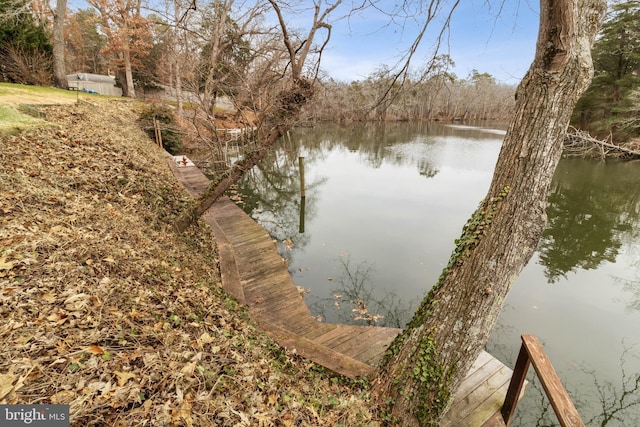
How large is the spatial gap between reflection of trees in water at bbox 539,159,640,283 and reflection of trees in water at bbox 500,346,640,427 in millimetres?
2846

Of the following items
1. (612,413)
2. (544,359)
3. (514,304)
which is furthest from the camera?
(514,304)

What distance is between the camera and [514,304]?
5887 millimetres

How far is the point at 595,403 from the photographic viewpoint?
13.3 ft

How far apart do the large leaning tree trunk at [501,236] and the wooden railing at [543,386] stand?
46 centimetres

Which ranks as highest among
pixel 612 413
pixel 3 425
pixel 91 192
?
pixel 91 192

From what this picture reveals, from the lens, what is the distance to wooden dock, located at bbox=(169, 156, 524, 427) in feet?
9.77

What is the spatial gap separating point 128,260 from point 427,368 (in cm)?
318

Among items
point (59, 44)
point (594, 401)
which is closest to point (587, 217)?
point (594, 401)

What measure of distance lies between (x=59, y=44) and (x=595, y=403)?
949 inches

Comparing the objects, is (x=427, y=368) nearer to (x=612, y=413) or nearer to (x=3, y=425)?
(x=3, y=425)

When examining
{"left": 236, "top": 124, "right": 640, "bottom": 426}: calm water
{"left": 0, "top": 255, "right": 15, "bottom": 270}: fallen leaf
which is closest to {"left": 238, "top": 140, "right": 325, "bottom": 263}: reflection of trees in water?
{"left": 236, "top": 124, "right": 640, "bottom": 426}: calm water

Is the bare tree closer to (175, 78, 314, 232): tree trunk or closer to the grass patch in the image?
the grass patch

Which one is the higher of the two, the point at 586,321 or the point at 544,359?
the point at 544,359

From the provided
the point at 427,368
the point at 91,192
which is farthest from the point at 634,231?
the point at 91,192
